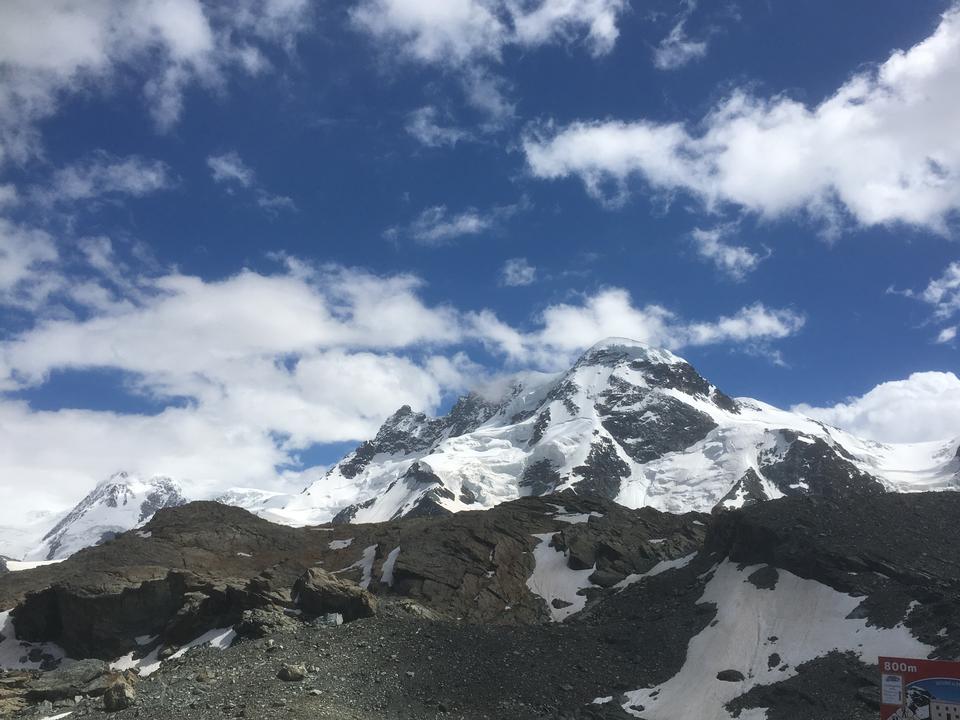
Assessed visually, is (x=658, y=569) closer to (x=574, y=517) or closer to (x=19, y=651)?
(x=574, y=517)

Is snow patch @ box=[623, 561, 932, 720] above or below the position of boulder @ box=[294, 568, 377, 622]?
below

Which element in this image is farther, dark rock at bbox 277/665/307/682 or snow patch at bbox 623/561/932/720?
snow patch at bbox 623/561/932/720

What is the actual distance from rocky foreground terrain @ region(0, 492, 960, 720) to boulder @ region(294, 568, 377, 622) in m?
0.15

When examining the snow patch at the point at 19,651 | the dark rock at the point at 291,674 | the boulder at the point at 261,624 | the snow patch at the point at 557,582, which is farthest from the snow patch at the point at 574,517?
the dark rock at the point at 291,674

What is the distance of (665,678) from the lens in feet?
156

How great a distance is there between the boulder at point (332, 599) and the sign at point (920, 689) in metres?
37.1

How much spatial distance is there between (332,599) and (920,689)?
39.6 metres

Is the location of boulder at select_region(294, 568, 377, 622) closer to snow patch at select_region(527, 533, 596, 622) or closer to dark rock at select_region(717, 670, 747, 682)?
snow patch at select_region(527, 533, 596, 622)

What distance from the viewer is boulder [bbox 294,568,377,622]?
52750 millimetres

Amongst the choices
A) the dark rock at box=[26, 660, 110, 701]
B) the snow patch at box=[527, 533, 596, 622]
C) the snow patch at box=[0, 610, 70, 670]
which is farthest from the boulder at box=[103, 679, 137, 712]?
the snow patch at box=[527, 533, 596, 622]

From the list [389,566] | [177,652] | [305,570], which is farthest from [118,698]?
[389,566]

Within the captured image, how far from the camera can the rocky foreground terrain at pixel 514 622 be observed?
132 feet

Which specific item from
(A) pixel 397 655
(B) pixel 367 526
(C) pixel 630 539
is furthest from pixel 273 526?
(A) pixel 397 655

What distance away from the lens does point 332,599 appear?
5322 cm
